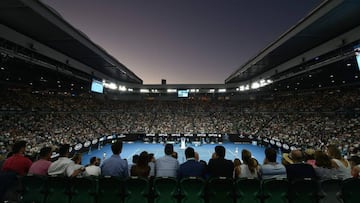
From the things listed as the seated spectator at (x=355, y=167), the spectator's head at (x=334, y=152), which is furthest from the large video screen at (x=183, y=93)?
the spectator's head at (x=334, y=152)

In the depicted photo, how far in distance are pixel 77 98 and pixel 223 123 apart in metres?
28.0

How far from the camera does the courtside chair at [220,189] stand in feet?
13.5

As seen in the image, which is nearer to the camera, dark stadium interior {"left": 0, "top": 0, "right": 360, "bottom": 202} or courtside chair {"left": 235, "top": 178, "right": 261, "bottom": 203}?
courtside chair {"left": 235, "top": 178, "right": 261, "bottom": 203}

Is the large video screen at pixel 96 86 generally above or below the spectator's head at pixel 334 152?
above

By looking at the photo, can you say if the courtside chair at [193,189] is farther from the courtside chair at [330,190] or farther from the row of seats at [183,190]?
the courtside chair at [330,190]

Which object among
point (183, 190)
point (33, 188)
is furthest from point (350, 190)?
point (33, 188)

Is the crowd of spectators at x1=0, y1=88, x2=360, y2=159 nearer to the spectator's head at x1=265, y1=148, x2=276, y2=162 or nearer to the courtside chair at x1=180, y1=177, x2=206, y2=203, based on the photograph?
the spectator's head at x1=265, y1=148, x2=276, y2=162

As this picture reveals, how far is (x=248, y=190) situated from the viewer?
409 cm

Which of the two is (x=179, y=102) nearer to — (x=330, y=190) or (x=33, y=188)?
(x=33, y=188)

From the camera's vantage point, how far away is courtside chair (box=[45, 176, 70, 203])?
430cm

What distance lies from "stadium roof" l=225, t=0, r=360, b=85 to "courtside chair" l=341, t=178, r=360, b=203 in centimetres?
812

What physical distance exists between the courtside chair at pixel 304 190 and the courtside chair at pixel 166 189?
2.59 meters

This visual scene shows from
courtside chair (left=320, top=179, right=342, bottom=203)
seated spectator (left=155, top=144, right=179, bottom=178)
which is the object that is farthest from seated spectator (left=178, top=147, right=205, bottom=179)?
courtside chair (left=320, top=179, right=342, bottom=203)

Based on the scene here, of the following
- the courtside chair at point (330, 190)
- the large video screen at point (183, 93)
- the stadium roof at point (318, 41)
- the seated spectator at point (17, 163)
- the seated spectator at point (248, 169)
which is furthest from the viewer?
the large video screen at point (183, 93)
